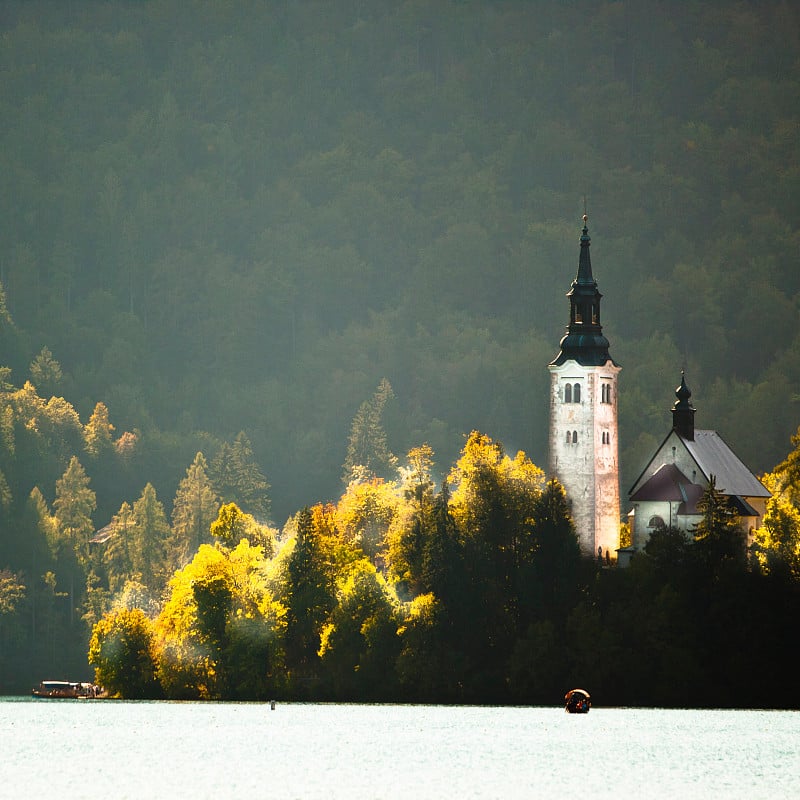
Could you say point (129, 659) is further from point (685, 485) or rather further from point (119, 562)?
point (119, 562)

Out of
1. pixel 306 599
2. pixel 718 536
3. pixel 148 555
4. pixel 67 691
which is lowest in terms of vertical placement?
pixel 67 691

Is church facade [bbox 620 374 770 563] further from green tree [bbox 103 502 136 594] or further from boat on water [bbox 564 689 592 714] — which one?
green tree [bbox 103 502 136 594]

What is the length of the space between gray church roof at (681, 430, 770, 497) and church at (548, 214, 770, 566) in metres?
0.06

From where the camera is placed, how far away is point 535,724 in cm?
11388

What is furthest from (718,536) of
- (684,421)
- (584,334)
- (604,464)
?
(584,334)

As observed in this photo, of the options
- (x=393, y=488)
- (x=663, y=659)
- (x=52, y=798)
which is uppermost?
(x=393, y=488)

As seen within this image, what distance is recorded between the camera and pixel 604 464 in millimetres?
144125

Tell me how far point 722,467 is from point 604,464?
750 cm

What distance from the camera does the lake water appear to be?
84.6m

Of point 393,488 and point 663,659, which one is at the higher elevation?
point 393,488

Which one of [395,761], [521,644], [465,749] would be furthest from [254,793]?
[521,644]

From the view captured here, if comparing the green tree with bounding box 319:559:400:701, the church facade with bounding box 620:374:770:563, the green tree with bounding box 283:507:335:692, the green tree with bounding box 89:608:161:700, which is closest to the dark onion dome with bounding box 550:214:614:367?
the church facade with bounding box 620:374:770:563

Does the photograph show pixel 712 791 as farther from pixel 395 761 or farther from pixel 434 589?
pixel 434 589

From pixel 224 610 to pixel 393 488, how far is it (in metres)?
22.9
